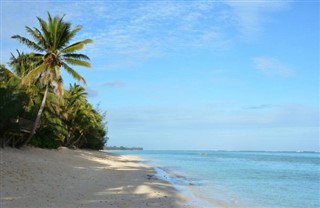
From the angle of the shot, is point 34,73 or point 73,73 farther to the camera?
point 73,73

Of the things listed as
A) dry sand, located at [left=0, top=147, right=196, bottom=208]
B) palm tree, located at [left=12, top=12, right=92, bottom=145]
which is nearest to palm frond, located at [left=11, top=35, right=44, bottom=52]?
palm tree, located at [left=12, top=12, right=92, bottom=145]

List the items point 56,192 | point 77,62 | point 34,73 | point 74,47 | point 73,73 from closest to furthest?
point 56,192, point 34,73, point 74,47, point 73,73, point 77,62

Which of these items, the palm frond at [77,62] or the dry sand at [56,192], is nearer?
the dry sand at [56,192]

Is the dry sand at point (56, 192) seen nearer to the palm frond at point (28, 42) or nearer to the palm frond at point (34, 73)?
the palm frond at point (34, 73)

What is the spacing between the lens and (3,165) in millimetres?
15055

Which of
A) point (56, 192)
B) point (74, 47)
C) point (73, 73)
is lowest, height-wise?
point (56, 192)

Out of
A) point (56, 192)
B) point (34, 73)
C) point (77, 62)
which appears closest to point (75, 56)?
point (77, 62)

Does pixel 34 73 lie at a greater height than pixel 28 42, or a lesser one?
lesser

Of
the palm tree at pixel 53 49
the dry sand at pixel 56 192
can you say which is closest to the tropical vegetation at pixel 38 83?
the palm tree at pixel 53 49

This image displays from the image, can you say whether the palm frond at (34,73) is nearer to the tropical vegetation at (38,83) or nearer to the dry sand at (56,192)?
the tropical vegetation at (38,83)

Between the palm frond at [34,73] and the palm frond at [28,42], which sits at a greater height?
the palm frond at [28,42]

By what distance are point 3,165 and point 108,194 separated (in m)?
5.34

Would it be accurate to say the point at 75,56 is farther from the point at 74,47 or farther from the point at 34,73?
the point at 34,73

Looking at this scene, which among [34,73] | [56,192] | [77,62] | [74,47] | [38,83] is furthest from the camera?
[38,83]
